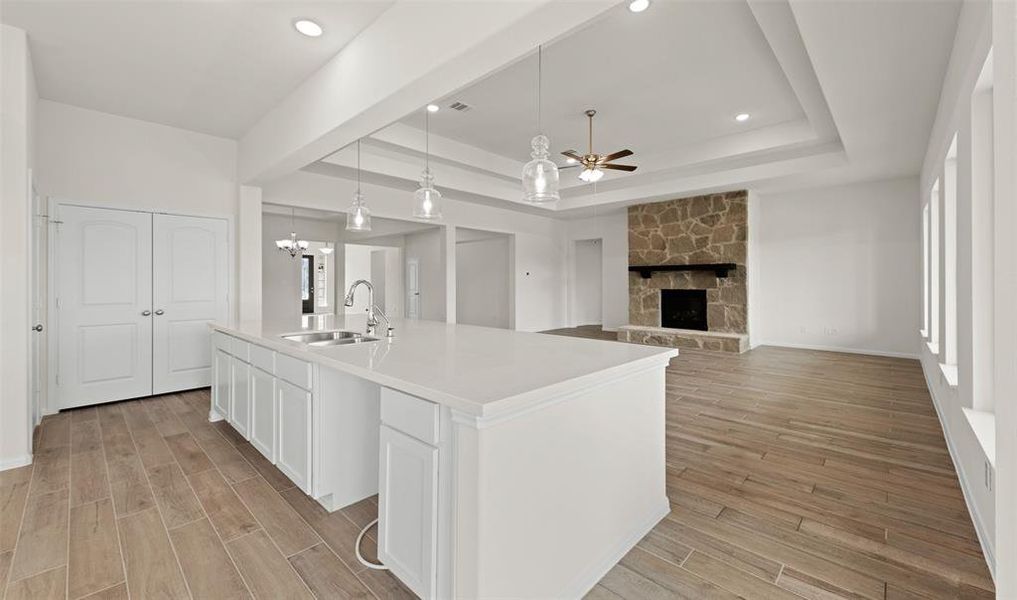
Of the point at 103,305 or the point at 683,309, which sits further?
the point at 683,309

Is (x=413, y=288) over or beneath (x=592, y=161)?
beneath

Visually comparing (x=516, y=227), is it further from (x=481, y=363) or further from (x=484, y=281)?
(x=481, y=363)

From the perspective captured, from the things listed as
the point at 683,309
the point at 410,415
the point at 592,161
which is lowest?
the point at 410,415

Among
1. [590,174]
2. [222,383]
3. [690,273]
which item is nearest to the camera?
[222,383]

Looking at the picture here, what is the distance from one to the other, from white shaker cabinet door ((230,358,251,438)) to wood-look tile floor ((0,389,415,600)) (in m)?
0.17

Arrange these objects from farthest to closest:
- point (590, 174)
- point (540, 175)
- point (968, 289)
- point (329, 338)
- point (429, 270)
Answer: point (429, 270) → point (590, 174) → point (329, 338) → point (540, 175) → point (968, 289)

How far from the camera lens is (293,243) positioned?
322 inches

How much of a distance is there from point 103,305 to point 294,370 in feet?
10.9

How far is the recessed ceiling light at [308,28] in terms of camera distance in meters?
2.82

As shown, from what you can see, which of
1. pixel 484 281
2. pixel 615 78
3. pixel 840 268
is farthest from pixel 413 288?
pixel 840 268

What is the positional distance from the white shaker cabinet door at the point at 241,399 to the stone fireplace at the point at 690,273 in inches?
250

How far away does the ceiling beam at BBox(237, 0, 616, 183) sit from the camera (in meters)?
1.96

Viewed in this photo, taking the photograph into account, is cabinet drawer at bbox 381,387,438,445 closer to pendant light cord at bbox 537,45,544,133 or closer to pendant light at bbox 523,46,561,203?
pendant light at bbox 523,46,561,203

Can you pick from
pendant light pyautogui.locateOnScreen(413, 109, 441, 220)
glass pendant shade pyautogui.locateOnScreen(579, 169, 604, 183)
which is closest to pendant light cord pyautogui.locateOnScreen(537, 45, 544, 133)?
glass pendant shade pyautogui.locateOnScreen(579, 169, 604, 183)
